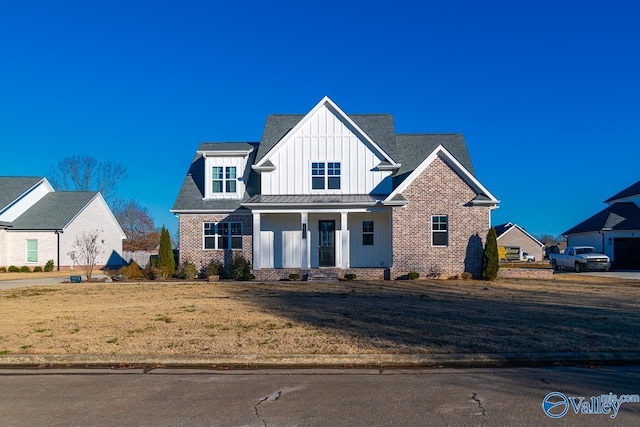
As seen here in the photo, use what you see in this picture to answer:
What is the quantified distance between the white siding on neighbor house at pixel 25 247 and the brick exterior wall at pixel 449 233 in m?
25.1

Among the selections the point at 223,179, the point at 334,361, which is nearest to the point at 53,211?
the point at 223,179

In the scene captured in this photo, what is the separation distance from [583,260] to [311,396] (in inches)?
1182

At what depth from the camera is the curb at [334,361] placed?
292 inches

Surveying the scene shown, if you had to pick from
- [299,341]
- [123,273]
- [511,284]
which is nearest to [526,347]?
[299,341]

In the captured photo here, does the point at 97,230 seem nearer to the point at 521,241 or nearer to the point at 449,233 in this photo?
the point at 449,233

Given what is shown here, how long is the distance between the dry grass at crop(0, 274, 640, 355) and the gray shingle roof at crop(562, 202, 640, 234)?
1780 centimetres

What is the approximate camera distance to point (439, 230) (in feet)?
72.8

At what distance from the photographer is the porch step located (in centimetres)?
2170

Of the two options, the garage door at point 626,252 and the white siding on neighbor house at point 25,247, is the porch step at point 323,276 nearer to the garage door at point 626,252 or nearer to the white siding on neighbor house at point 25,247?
the white siding on neighbor house at point 25,247

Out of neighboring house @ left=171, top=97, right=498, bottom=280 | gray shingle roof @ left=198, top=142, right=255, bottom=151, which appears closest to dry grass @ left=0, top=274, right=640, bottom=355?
neighboring house @ left=171, top=97, right=498, bottom=280

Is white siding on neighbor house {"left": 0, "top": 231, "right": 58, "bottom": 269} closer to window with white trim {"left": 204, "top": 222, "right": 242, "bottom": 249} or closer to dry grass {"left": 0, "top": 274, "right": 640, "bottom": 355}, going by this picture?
window with white trim {"left": 204, "top": 222, "right": 242, "bottom": 249}

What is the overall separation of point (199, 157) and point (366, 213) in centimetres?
1065

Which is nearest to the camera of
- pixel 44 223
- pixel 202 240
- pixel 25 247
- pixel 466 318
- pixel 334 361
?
pixel 334 361

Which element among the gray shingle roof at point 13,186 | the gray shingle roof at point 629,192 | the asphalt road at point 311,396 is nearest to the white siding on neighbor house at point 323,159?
the asphalt road at point 311,396
